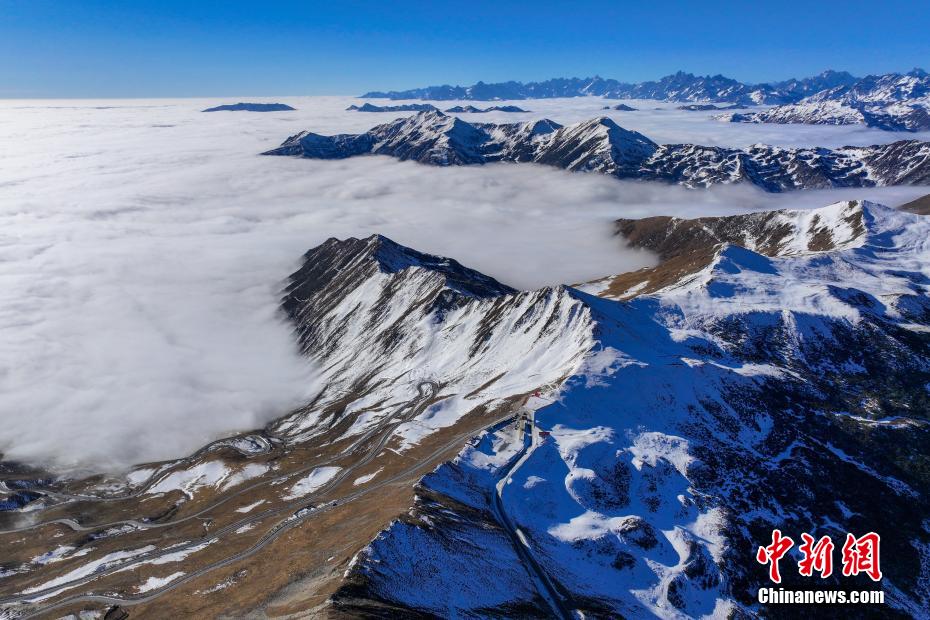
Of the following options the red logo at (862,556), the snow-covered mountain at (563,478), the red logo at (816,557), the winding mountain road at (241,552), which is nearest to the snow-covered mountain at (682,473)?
the snow-covered mountain at (563,478)

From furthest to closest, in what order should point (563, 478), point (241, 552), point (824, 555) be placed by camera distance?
point (241, 552), point (563, 478), point (824, 555)

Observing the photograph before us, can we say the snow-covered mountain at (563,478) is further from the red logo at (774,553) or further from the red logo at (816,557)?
the red logo at (816,557)

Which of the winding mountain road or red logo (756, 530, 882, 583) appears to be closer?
red logo (756, 530, 882, 583)

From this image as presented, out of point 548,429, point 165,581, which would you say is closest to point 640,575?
point 548,429

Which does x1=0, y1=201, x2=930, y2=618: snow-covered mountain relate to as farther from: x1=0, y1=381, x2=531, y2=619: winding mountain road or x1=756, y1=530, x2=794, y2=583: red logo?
x1=756, y1=530, x2=794, y2=583: red logo

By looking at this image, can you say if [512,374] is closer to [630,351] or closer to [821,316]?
[630,351]

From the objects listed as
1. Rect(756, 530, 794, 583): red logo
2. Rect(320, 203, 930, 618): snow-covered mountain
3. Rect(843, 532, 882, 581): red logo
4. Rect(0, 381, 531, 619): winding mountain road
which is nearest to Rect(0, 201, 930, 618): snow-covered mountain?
Rect(320, 203, 930, 618): snow-covered mountain

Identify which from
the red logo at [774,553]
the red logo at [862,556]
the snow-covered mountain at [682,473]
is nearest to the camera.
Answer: the snow-covered mountain at [682,473]

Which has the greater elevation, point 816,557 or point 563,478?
point 563,478

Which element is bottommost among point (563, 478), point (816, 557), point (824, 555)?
point (816, 557)

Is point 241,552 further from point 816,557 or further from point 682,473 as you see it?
point 816,557

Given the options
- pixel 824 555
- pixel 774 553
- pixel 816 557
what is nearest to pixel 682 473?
pixel 774 553

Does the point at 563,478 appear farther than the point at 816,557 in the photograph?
Yes
